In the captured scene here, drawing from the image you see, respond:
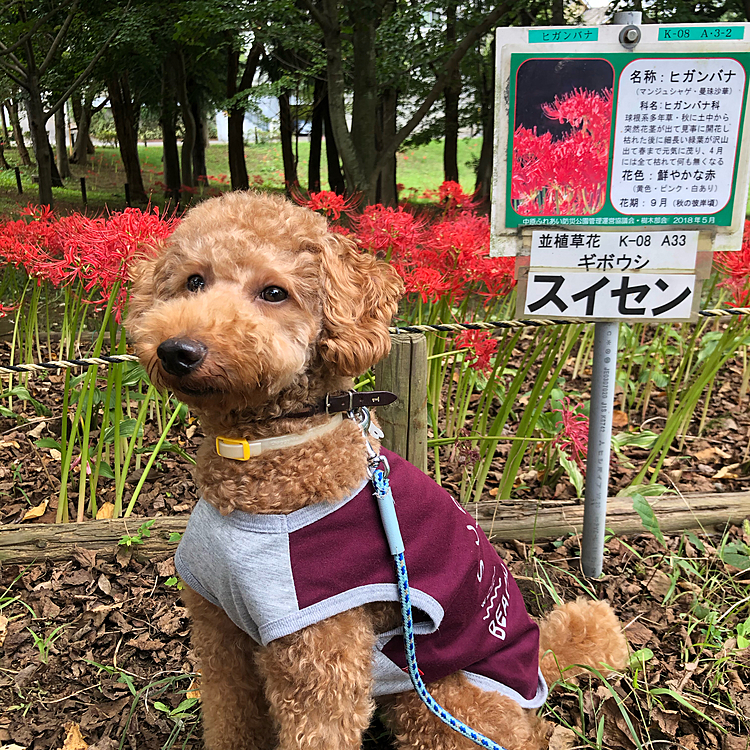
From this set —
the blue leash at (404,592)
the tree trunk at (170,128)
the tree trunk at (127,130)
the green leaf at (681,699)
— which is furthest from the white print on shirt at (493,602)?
the tree trunk at (170,128)

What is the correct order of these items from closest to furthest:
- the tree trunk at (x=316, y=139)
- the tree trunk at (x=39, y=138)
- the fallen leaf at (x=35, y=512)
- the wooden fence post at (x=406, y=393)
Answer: the wooden fence post at (x=406, y=393) → the fallen leaf at (x=35, y=512) → the tree trunk at (x=39, y=138) → the tree trunk at (x=316, y=139)

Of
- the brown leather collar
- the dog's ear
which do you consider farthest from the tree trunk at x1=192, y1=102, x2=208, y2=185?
the brown leather collar

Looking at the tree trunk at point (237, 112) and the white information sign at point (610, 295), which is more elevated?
the tree trunk at point (237, 112)

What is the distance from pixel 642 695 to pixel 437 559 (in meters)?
0.98

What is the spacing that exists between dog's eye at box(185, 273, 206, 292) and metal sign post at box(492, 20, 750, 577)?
0.97 m

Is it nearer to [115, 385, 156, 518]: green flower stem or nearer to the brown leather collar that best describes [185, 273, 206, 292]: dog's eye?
the brown leather collar

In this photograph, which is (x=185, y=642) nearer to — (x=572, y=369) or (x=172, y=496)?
(x=172, y=496)

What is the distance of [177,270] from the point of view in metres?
1.42

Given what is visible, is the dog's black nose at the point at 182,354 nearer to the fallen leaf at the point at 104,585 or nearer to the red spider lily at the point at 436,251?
the red spider lily at the point at 436,251

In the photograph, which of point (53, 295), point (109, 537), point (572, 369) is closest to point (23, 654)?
point (109, 537)

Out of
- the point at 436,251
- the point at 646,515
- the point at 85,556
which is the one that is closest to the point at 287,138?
the point at 436,251

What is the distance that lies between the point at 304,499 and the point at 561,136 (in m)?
1.31

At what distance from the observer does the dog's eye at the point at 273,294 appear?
1365 mm

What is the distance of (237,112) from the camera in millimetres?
8289
